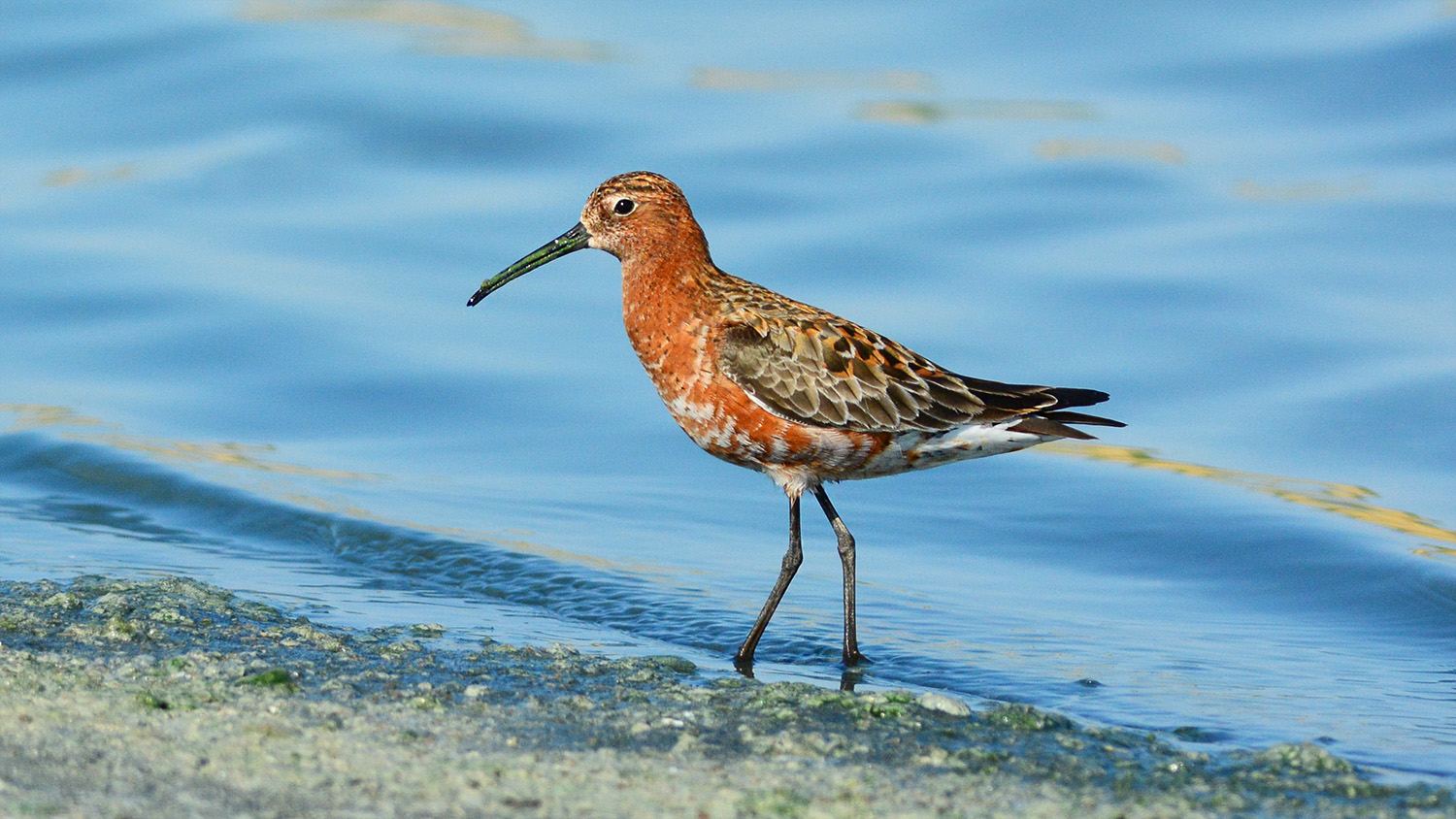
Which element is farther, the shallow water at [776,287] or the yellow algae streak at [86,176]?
the yellow algae streak at [86,176]

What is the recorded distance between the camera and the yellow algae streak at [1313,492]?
35.4 ft

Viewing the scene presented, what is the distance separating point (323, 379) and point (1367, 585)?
7.32m

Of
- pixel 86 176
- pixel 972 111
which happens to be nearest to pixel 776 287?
pixel 972 111

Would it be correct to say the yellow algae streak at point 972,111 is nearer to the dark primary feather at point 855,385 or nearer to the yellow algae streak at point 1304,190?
the yellow algae streak at point 1304,190

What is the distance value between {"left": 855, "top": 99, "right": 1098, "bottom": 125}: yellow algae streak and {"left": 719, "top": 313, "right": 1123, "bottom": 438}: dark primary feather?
9021 mm

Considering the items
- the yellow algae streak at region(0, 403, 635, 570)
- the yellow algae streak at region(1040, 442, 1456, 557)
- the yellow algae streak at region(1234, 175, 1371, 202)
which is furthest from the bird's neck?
the yellow algae streak at region(1234, 175, 1371, 202)

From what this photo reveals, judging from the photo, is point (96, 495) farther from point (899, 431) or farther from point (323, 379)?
point (899, 431)

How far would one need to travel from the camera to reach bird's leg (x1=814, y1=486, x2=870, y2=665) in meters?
8.48

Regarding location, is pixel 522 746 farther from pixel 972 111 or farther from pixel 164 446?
pixel 972 111

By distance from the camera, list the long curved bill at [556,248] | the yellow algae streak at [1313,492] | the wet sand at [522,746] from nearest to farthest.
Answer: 1. the wet sand at [522,746]
2. the long curved bill at [556,248]
3. the yellow algae streak at [1313,492]

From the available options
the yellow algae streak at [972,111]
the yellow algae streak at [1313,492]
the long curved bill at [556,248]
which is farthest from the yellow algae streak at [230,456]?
the yellow algae streak at [972,111]

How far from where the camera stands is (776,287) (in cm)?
1421

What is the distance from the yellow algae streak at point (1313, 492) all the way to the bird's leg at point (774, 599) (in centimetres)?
398

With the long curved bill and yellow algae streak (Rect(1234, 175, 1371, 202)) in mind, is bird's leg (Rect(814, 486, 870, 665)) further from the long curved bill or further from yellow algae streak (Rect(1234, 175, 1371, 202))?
yellow algae streak (Rect(1234, 175, 1371, 202))
